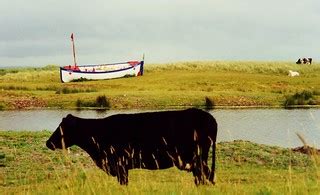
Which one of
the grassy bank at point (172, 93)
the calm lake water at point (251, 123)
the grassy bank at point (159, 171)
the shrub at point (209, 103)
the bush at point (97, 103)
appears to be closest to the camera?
the grassy bank at point (159, 171)

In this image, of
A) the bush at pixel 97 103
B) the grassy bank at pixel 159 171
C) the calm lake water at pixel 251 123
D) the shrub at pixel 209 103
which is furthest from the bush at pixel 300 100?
the grassy bank at pixel 159 171

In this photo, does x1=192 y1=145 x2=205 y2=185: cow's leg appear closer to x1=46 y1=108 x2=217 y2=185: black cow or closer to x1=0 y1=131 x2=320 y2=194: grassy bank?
x1=46 y1=108 x2=217 y2=185: black cow

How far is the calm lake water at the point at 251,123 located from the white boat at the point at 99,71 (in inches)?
1345

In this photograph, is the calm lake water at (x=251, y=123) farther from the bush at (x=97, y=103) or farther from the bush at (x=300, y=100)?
the bush at (x=300, y=100)

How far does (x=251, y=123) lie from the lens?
123ft

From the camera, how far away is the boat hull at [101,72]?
274 feet

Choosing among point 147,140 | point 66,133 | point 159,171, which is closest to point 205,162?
point 147,140

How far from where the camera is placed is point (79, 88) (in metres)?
66.7

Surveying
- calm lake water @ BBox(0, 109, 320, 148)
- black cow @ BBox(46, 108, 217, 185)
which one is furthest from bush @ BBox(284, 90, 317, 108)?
black cow @ BBox(46, 108, 217, 185)

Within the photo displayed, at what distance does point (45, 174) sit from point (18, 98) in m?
40.7

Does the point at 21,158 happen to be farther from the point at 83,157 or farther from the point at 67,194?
the point at 67,194

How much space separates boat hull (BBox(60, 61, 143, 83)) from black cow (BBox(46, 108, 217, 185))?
2794 inches

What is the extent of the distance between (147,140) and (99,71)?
248 feet

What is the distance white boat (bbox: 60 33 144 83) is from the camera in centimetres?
8362
